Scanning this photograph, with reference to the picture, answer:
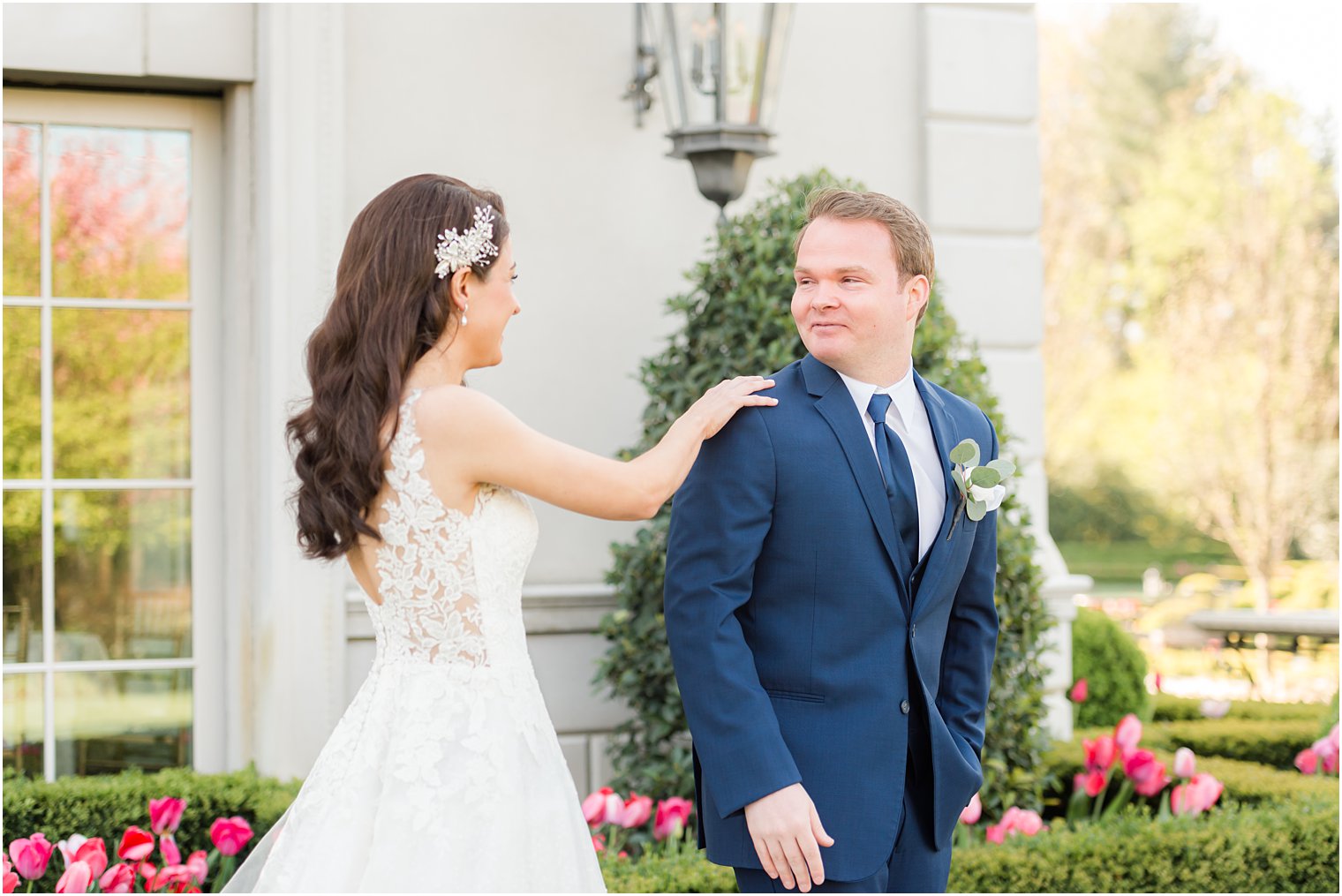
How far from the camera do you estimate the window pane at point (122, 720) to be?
5.04m

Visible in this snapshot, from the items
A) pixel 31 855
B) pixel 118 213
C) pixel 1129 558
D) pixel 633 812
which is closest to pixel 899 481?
pixel 633 812

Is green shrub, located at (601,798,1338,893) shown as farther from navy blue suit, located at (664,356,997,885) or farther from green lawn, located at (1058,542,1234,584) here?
green lawn, located at (1058,542,1234,584)

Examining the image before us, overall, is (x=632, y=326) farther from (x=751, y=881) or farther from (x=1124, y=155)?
(x=1124, y=155)

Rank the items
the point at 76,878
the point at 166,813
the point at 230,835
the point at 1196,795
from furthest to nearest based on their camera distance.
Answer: the point at 1196,795
the point at 166,813
the point at 230,835
the point at 76,878

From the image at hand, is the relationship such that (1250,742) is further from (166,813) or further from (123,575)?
(123,575)

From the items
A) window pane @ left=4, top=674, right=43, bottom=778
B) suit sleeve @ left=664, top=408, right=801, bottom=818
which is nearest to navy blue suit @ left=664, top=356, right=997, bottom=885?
suit sleeve @ left=664, top=408, right=801, bottom=818

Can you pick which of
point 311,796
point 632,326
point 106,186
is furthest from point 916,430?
point 106,186

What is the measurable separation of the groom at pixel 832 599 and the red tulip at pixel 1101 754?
2.42m

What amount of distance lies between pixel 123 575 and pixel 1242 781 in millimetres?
4409

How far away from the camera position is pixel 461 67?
5199 millimetres

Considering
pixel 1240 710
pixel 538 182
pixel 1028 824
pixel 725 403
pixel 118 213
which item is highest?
pixel 538 182

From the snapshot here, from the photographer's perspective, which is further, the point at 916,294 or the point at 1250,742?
the point at 1250,742

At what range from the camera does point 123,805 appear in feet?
14.6

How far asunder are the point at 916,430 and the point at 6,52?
12.4 ft
